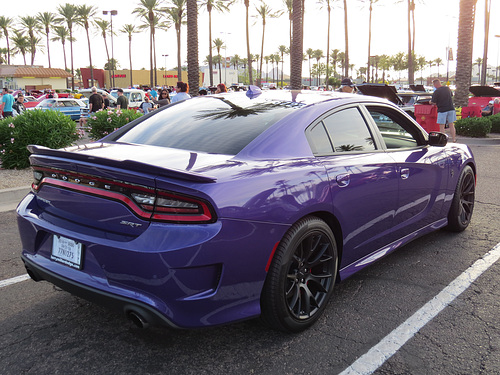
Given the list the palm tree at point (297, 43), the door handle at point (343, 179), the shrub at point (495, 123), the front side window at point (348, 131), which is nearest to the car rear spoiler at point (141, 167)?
the door handle at point (343, 179)

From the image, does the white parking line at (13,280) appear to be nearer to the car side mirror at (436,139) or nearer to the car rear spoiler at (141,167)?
the car rear spoiler at (141,167)

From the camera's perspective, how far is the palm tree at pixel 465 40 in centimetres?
1592

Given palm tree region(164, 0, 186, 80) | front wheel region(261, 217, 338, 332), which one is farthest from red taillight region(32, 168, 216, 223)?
palm tree region(164, 0, 186, 80)

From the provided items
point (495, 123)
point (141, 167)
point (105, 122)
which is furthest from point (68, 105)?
point (141, 167)

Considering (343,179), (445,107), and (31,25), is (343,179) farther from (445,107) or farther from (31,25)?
(31,25)

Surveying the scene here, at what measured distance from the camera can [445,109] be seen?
42.2ft

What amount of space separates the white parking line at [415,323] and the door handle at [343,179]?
1008 mm

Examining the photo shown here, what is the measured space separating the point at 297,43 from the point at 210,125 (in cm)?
1950

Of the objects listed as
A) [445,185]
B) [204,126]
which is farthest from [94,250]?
[445,185]

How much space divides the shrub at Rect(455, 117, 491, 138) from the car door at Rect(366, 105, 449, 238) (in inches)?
440

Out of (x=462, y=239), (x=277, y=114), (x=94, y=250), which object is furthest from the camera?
(x=462, y=239)

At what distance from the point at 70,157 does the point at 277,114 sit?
4.57 ft

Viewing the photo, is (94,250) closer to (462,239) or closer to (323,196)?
(323,196)

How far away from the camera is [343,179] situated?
3.11m
